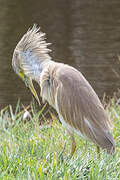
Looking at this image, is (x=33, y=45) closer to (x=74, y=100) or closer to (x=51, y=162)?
(x=74, y=100)

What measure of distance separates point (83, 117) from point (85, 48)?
7.03m

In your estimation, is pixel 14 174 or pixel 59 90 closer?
pixel 14 174

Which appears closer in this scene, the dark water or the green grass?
the green grass

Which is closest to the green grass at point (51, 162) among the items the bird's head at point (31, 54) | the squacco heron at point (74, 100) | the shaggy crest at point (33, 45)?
the squacco heron at point (74, 100)

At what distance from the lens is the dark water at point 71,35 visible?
32.4 feet

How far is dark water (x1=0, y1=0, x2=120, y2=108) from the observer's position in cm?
987

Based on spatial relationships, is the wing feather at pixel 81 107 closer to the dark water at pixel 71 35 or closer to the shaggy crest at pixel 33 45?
the shaggy crest at pixel 33 45

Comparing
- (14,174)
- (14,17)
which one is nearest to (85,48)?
(14,17)

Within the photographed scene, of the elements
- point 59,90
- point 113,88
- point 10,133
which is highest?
point 59,90

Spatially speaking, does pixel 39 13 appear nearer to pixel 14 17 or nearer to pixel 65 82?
pixel 14 17

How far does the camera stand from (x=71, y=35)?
13.1m

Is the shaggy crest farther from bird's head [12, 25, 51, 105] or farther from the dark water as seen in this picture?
the dark water

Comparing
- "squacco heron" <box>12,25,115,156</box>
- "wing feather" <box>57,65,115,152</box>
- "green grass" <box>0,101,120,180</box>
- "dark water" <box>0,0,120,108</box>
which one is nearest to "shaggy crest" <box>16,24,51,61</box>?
"squacco heron" <box>12,25,115,156</box>

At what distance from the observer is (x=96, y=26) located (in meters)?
14.0
